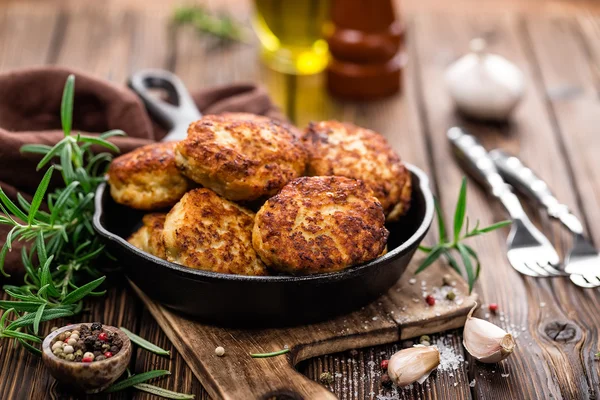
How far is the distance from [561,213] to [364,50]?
4.10 ft

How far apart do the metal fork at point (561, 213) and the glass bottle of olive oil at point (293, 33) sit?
1.06 m

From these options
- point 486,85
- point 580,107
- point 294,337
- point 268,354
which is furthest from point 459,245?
point 580,107

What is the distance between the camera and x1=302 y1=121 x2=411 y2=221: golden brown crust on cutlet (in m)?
2.26

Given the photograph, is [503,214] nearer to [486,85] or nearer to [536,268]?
[536,268]

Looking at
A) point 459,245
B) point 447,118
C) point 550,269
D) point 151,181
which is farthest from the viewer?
point 447,118

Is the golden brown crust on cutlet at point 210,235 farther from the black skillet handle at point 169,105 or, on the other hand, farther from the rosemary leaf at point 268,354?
the black skillet handle at point 169,105

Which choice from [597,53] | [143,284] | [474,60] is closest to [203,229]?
[143,284]

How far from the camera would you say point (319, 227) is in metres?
2.00

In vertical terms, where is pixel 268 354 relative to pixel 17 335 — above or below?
above

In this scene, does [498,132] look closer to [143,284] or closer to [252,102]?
[252,102]

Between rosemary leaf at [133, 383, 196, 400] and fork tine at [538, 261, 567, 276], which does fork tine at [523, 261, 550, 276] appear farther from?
rosemary leaf at [133, 383, 196, 400]

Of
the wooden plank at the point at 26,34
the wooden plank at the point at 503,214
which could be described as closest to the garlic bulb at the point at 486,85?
the wooden plank at the point at 503,214

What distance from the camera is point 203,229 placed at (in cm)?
204

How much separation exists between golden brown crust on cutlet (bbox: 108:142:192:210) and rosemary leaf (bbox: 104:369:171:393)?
46 cm
